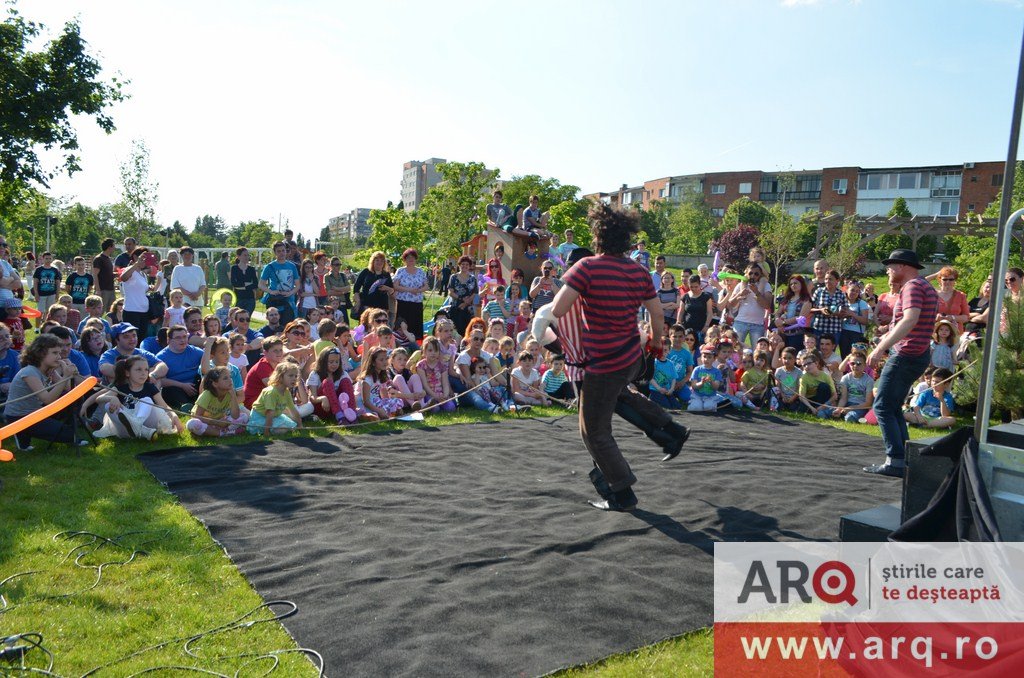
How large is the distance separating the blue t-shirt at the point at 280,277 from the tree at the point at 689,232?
47190mm

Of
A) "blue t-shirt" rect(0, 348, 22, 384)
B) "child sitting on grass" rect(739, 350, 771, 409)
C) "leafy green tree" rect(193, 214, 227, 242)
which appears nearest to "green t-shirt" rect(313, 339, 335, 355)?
"blue t-shirt" rect(0, 348, 22, 384)

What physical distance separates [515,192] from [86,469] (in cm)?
→ 5581

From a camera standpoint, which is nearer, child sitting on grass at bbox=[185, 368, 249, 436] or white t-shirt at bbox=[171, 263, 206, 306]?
child sitting on grass at bbox=[185, 368, 249, 436]

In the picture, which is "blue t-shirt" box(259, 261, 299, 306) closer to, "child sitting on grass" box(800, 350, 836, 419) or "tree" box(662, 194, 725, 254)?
"child sitting on grass" box(800, 350, 836, 419)

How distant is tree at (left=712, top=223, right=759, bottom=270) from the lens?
132 feet

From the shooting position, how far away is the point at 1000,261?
2900 mm

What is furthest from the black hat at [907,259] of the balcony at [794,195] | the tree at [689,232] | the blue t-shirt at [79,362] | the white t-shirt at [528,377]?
the balcony at [794,195]

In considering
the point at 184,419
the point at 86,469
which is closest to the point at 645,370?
the point at 86,469

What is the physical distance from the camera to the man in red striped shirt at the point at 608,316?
14.6ft

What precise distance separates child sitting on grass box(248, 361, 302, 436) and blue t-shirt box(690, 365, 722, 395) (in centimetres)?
477

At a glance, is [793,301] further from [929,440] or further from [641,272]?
[929,440]

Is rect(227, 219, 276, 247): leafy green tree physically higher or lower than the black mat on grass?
higher

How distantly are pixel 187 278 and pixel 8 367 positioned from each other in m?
4.45

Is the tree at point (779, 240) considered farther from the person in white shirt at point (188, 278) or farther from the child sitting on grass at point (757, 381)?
the person in white shirt at point (188, 278)
